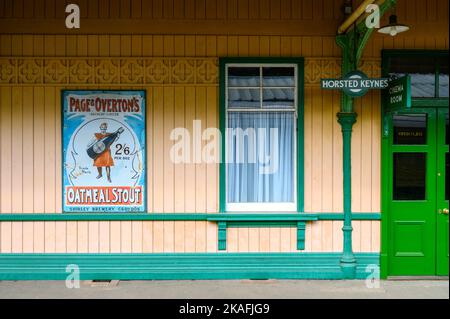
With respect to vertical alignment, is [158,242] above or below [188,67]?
below

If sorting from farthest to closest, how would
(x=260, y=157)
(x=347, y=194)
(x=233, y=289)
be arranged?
(x=260, y=157), (x=347, y=194), (x=233, y=289)

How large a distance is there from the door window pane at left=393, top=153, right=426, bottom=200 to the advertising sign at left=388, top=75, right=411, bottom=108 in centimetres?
85

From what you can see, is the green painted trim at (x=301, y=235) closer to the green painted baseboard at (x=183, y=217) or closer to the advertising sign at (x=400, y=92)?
the green painted baseboard at (x=183, y=217)

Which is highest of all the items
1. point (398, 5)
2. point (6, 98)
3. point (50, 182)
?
point (398, 5)

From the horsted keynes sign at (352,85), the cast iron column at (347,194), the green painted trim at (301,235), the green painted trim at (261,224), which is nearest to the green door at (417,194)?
the cast iron column at (347,194)

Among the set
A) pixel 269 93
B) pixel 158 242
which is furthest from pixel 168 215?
pixel 269 93

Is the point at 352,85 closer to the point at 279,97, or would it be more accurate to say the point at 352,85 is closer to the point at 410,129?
the point at 279,97

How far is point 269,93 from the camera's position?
7.27m

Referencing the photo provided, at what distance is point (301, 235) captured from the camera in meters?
7.17

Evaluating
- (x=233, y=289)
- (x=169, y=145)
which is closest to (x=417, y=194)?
(x=233, y=289)

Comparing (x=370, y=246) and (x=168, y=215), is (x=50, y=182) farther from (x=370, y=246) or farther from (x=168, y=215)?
→ (x=370, y=246)

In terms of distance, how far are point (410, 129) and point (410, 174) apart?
64 cm

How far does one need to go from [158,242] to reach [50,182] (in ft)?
5.72

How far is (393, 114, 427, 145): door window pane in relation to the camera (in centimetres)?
720
